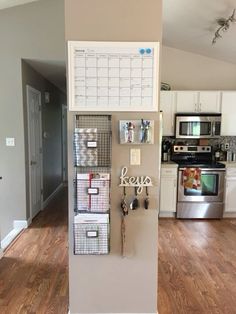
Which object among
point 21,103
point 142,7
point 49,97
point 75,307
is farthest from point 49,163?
point 142,7

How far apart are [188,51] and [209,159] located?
1998 mm

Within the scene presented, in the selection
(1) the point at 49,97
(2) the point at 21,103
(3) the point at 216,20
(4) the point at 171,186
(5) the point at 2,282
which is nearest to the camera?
(5) the point at 2,282

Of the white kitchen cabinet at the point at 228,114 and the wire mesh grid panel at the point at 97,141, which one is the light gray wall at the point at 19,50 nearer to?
the wire mesh grid panel at the point at 97,141

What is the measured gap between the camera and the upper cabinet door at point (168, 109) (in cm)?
462

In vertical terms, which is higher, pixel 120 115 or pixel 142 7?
pixel 142 7

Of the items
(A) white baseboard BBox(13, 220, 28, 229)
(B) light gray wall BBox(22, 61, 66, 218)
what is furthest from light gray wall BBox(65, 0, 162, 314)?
(B) light gray wall BBox(22, 61, 66, 218)

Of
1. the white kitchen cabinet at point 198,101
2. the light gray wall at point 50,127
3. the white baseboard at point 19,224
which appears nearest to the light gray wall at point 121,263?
the white baseboard at point 19,224

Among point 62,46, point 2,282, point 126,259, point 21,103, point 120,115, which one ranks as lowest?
point 2,282

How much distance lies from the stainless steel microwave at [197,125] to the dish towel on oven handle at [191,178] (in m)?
0.65

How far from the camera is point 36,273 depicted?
2785mm

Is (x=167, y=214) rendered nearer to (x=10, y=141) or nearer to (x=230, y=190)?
(x=230, y=190)

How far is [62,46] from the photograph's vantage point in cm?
374

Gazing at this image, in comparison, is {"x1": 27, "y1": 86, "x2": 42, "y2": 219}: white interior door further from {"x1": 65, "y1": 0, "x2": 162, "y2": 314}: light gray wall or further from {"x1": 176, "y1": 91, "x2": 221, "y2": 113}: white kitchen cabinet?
{"x1": 65, "y1": 0, "x2": 162, "y2": 314}: light gray wall

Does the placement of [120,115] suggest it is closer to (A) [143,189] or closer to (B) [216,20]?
(A) [143,189]
